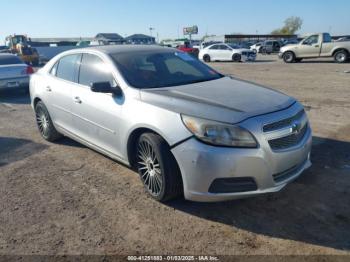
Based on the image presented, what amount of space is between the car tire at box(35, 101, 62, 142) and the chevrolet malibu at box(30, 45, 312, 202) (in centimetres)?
95

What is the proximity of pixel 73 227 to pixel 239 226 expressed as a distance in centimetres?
162

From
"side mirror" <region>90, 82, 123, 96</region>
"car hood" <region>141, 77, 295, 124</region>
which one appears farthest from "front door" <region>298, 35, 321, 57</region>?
"side mirror" <region>90, 82, 123, 96</region>

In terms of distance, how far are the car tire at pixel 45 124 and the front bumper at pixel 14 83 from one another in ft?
17.4

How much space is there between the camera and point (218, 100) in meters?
3.41

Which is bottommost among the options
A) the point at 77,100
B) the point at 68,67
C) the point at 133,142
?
the point at 133,142

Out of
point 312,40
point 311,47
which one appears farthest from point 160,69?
point 312,40

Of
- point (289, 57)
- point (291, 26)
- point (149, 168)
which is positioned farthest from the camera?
point (291, 26)

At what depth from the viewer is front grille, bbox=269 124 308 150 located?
308 cm

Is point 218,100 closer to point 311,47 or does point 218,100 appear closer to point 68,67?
point 68,67

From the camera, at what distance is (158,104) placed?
135 inches

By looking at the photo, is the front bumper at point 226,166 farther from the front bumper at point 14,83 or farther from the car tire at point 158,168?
the front bumper at point 14,83

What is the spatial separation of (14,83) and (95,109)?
7.62 metres

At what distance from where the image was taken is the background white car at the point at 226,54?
26141 millimetres

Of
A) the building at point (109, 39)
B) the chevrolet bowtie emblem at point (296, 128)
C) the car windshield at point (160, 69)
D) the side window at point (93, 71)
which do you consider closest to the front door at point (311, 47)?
the building at point (109, 39)
